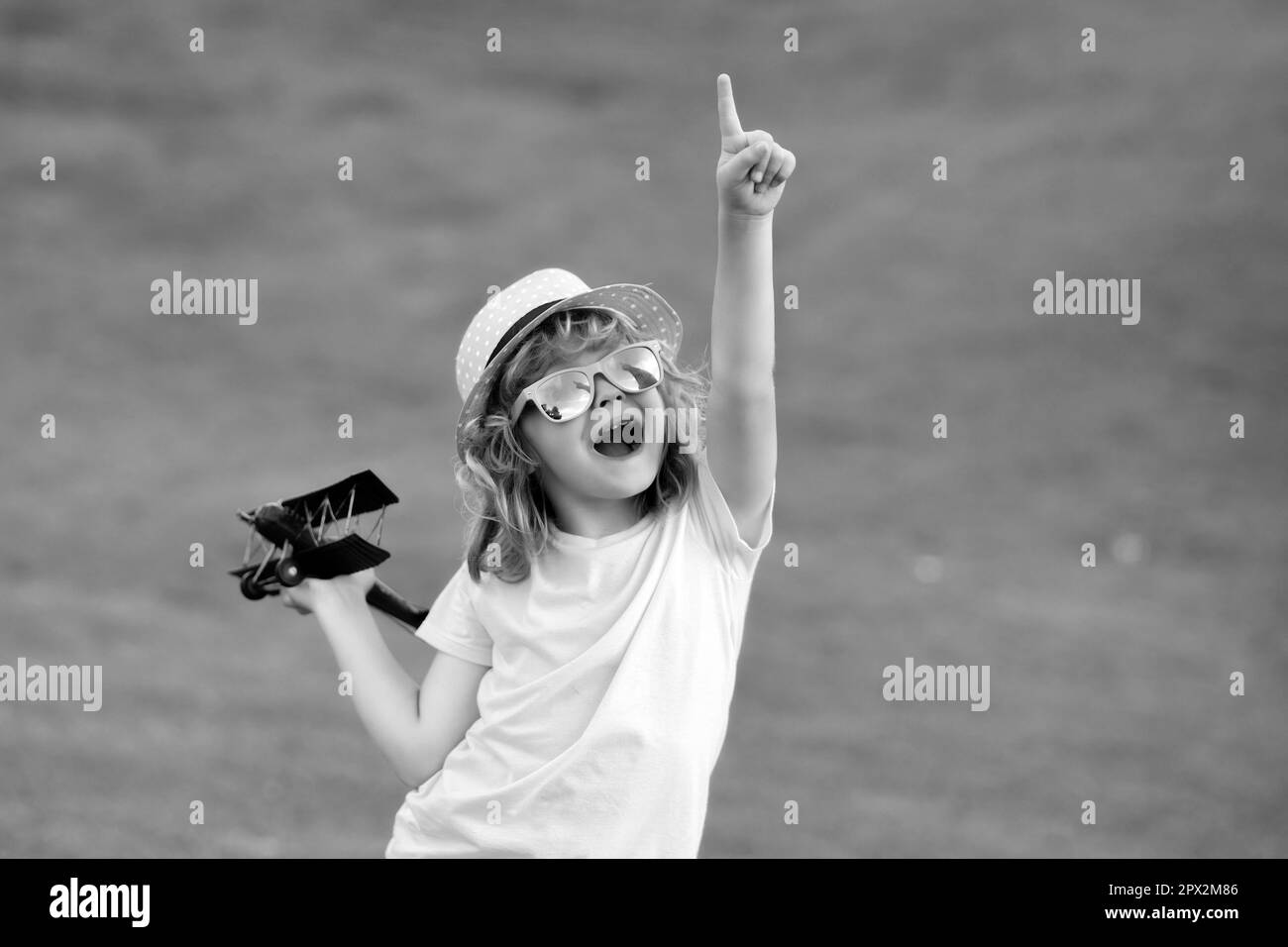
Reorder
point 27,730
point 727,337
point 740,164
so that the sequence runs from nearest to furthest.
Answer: point 740,164, point 727,337, point 27,730

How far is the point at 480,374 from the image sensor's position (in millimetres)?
1704

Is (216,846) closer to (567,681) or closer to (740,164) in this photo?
(567,681)

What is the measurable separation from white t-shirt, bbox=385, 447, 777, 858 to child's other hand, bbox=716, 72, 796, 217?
1.09 feet

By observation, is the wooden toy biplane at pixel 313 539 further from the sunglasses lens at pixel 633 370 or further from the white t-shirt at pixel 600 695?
the sunglasses lens at pixel 633 370

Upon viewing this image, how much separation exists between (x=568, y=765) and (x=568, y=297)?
530 mm

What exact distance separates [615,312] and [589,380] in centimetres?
11

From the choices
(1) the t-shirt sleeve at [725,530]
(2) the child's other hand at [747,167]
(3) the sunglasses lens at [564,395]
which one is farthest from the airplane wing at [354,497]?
(2) the child's other hand at [747,167]

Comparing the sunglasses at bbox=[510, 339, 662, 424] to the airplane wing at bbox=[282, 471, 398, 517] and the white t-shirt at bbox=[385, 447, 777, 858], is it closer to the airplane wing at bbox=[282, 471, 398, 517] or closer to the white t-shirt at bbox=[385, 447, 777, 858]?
the white t-shirt at bbox=[385, 447, 777, 858]

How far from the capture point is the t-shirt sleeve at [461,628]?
1.71 meters

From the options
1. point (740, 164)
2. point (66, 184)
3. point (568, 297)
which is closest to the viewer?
point (740, 164)

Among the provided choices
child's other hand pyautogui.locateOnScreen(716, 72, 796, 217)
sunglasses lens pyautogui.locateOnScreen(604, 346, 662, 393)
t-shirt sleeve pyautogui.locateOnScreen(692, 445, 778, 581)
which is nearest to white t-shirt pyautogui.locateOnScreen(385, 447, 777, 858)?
t-shirt sleeve pyautogui.locateOnScreen(692, 445, 778, 581)

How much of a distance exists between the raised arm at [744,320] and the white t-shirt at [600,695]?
47mm

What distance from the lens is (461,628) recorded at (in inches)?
67.5

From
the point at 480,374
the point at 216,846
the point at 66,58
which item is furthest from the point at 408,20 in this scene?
the point at 480,374
